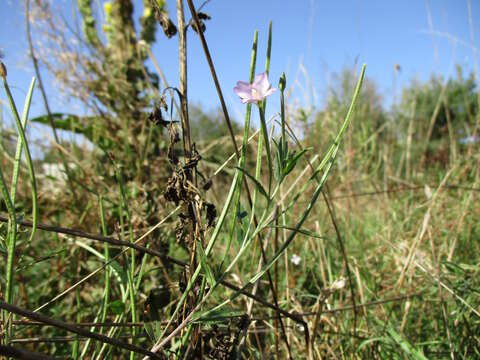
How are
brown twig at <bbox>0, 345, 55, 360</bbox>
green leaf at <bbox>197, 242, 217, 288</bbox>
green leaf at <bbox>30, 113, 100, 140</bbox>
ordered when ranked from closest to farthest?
brown twig at <bbox>0, 345, 55, 360</bbox> < green leaf at <bbox>197, 242, 217, 288</bbox> < green leaf at <bbox>30, 113, 100, 140</bbox>

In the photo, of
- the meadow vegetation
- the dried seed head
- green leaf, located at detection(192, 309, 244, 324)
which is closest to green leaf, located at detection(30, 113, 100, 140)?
the meadow vegetation

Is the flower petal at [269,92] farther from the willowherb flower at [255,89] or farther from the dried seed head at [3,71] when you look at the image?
the dried seed head at [3,71]

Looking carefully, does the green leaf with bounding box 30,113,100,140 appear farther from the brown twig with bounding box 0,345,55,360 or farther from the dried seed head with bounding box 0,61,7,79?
the brown twig with bounding box 0,345,55,360

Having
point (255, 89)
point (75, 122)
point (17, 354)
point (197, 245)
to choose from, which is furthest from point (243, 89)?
point (75, 122)

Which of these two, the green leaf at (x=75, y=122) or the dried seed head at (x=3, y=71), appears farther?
the green leaf at (x=75, y=122)

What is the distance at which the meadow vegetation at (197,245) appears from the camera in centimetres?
39

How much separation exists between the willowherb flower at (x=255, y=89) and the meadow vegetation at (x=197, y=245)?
0.01 m

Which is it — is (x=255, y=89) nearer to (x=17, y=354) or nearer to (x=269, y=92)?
(x=269, y=92)

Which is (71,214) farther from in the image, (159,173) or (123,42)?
(123,42)

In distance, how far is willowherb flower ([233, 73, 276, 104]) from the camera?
13.2 inches

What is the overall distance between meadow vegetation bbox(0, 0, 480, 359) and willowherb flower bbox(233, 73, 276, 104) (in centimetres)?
1

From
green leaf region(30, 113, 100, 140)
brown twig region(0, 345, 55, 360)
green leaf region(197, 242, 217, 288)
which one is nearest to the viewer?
brown twig region(0, 345, 55, 360)

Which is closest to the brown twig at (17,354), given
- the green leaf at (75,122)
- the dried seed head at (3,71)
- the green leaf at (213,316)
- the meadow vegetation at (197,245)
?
the meadow vegetation at (197,245)

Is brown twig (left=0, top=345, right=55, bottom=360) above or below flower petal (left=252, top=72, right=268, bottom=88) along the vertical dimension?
below
